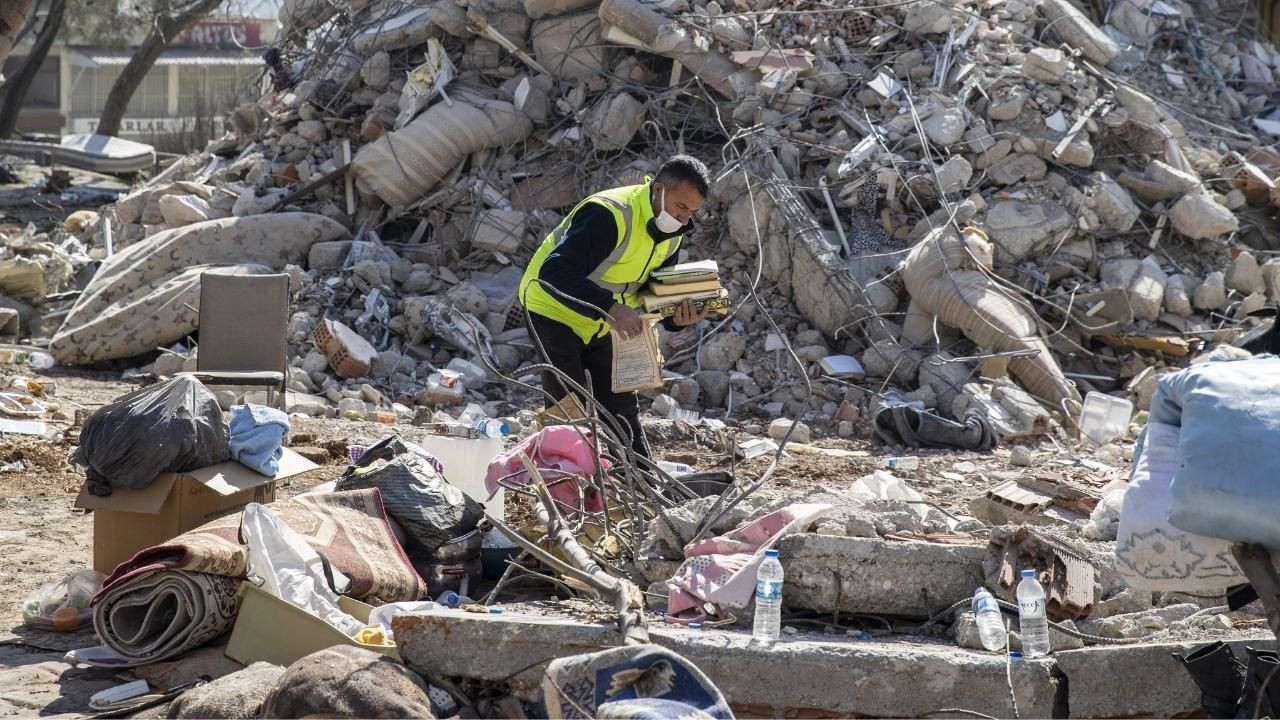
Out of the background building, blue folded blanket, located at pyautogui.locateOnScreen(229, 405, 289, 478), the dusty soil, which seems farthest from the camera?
the background building

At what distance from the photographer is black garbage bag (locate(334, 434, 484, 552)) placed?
14.5 ft

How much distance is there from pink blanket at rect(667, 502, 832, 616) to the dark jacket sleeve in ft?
3.90

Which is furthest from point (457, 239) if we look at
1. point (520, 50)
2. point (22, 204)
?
point (22, 204)

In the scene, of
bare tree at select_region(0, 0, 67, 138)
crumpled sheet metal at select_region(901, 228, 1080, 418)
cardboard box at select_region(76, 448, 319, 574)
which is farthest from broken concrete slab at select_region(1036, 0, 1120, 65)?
bare tree at select_region(0, 0, 67, 138)

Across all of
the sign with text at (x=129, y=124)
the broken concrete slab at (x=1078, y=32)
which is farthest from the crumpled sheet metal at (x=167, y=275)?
the sign with text at (x=129, y=124)

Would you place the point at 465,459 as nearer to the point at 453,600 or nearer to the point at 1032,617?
the point at 453,600

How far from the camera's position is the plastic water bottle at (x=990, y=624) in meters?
3.48

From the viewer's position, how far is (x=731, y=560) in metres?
3.77

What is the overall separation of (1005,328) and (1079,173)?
66.9 inches

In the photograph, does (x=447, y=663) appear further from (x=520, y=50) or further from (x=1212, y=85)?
(x=1212, y=85)

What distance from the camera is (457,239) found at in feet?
31.7

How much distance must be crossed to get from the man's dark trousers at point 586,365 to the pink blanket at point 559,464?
0.29 meters

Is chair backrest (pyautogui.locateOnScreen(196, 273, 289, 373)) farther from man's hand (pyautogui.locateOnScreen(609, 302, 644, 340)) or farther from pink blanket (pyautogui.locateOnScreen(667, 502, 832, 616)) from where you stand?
pink blanket (pyautogui.locateOnScreen(667, 502, 832, 616))

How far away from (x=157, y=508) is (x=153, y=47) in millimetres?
15737
